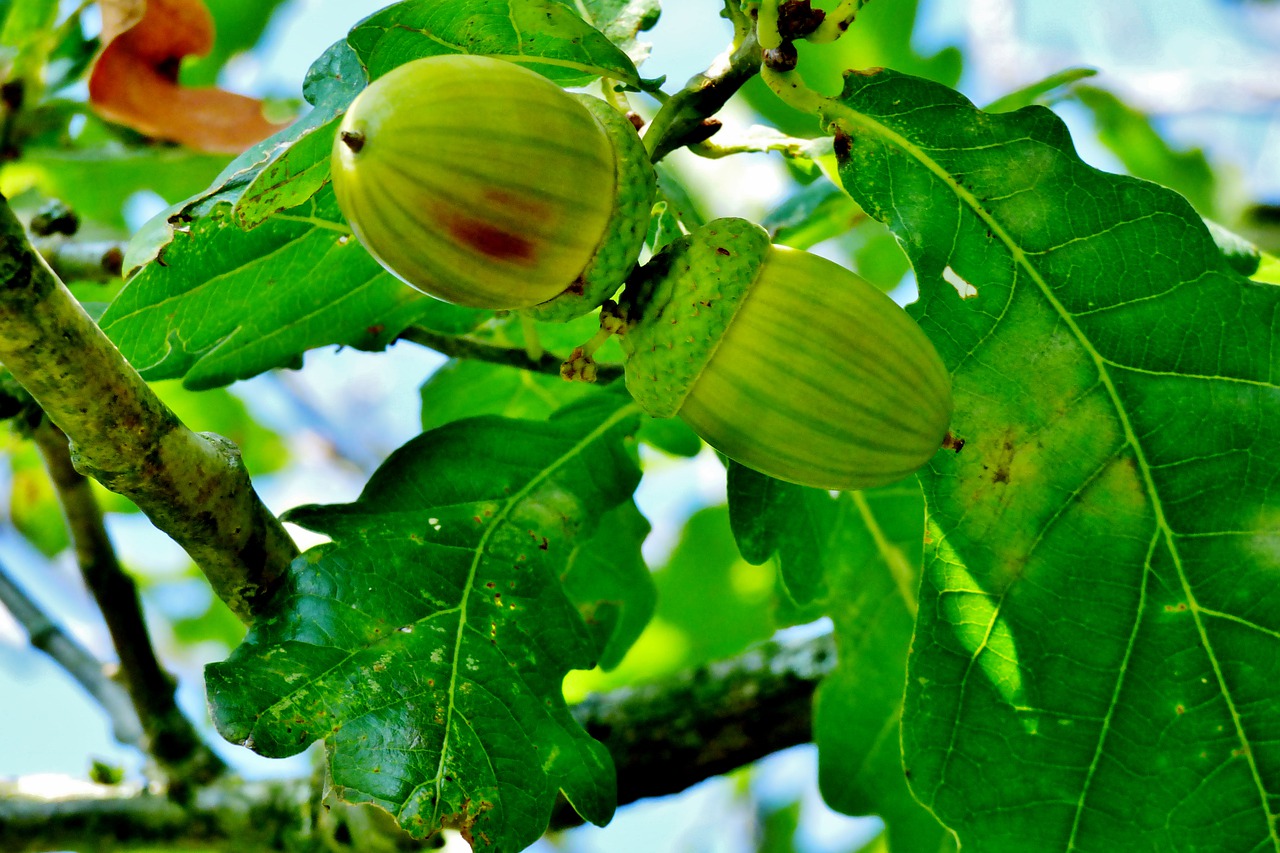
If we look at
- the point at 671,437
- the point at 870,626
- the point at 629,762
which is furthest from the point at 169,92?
the point at 870,626

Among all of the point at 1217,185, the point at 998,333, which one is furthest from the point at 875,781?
the point at 1217,185

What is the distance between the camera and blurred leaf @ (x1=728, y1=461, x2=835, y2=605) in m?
1.65

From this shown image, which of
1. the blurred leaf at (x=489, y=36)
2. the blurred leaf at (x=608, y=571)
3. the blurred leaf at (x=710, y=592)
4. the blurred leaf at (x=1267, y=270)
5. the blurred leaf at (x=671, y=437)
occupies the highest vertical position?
the blurred leaf at (x=489, y=36)

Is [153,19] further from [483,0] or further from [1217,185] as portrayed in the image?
[1217,185]

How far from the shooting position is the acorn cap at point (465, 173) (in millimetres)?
1157

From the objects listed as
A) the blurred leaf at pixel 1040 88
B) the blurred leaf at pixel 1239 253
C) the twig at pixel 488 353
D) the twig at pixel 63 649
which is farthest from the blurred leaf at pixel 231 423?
the blurred leaf at pixel 1239 253

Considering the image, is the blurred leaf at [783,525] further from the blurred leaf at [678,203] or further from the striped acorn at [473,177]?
the striped acorn at [473,177]

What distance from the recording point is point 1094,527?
1377 millimetres

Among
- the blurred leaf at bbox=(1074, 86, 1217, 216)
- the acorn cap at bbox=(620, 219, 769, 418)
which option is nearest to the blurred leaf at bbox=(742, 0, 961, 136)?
the blurred leaf at bbox=(1074, 86, 1217, 216)

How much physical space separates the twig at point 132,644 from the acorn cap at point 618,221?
1.05 metres

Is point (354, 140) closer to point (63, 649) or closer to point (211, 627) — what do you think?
point (63, 649)

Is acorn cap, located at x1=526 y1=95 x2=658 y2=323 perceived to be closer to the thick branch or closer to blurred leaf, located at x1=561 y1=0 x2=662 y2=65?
blurred leaf, located at x1=561 y1=0 x2=662 y2=65

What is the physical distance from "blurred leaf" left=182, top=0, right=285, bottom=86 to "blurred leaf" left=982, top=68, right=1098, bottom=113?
1899mm

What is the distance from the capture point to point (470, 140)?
3.82 feet
